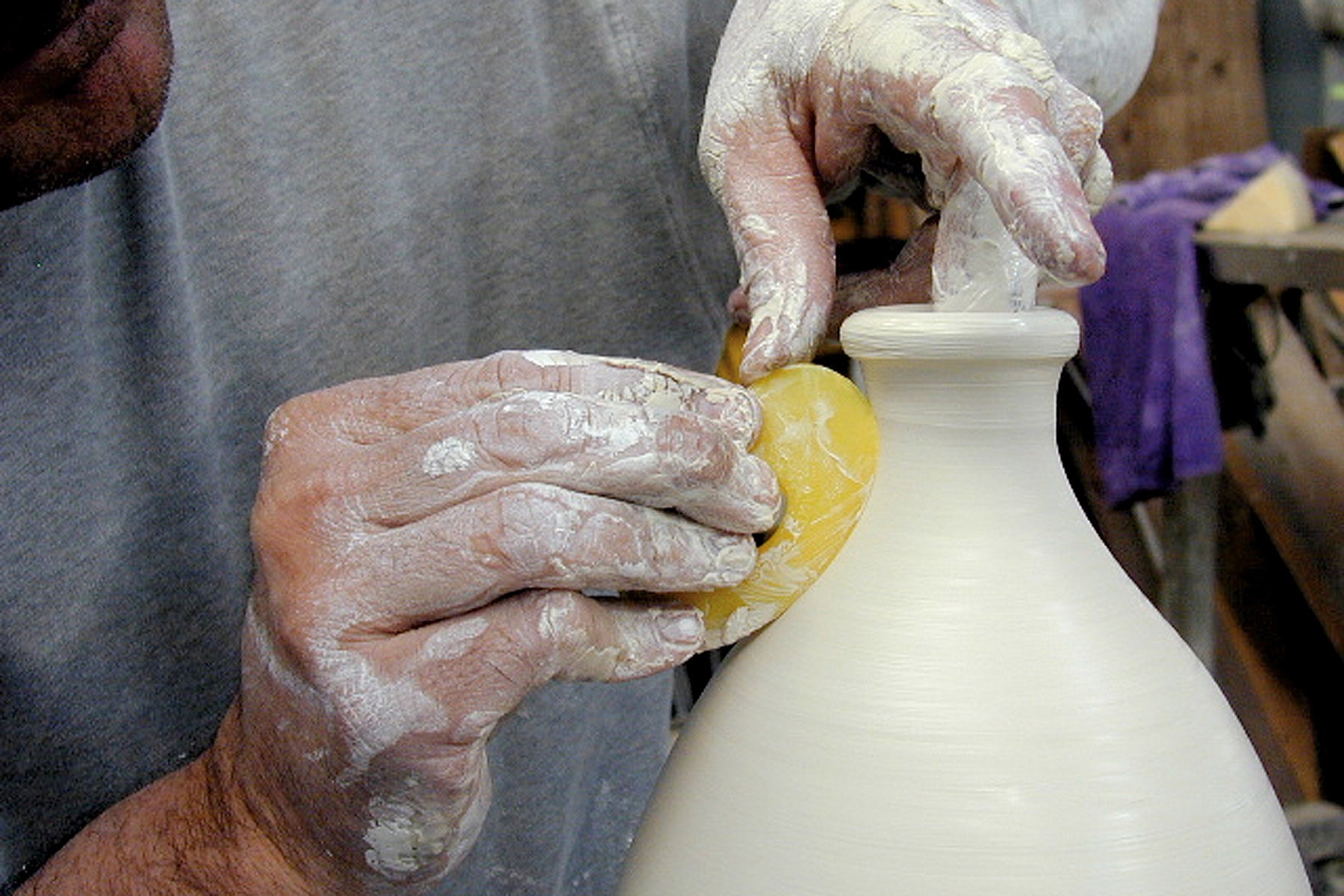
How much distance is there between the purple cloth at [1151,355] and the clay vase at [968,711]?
159cm

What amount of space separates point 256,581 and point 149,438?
0.24 meters

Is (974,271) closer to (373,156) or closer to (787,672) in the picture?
(787,672)

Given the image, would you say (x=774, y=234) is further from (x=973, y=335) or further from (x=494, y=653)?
(x=494, y=653)

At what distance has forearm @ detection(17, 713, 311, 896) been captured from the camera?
0.74m

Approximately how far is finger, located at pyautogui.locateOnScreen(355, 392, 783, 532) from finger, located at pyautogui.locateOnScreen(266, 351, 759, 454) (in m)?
0.02

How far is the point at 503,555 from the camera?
2.05ft

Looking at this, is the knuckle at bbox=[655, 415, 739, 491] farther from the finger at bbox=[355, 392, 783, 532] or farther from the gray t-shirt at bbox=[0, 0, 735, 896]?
the gray t-shirt at bbox=[0, 0, 735, 896]

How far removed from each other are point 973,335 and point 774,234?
17 centimetres

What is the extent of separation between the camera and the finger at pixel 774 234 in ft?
2.48

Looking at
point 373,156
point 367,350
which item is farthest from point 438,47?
point 367,350

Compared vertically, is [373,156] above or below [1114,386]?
above

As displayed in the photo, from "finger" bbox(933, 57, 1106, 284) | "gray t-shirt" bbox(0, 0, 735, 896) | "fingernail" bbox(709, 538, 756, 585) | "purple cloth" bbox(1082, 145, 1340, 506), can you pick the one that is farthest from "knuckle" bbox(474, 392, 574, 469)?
"purple cloth" bbox(1082, 145, 1340, 506)

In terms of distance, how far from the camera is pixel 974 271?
70 cm

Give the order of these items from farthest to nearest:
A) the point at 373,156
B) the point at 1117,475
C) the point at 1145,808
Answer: the point at 1117,475
the point at 373,156
the point at 1145,808
